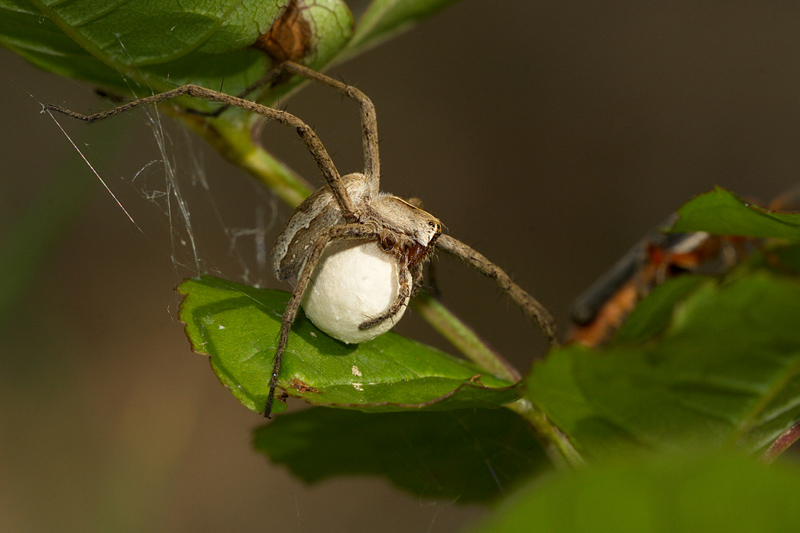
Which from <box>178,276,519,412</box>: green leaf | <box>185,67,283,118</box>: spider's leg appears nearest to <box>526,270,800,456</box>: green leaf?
<box>178,276,519,412</box>: green leaf

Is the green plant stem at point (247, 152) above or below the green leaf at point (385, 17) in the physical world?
below

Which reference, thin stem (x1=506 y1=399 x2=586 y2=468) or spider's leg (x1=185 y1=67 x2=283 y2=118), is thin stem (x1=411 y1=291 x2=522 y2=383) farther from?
spider's leg (x1=185 y1=67 x2=283 y2=118)

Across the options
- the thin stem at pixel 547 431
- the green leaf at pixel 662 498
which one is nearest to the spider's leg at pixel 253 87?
the thin stem at pixel 547 431

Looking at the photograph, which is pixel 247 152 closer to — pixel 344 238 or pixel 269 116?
pixel 269 116

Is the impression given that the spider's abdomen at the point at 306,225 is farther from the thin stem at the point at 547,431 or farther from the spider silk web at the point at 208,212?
the spider silk web at the point at 208,212

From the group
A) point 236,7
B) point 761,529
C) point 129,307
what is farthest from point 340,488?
point 761,529

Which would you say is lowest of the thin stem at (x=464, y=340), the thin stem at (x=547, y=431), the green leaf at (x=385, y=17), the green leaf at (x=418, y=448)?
the green leaf at (x=418, y=448)
